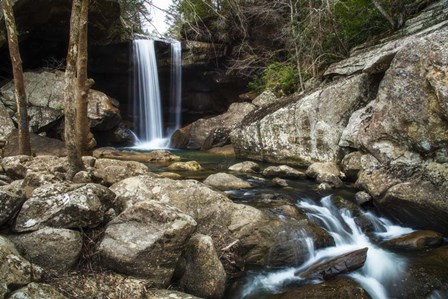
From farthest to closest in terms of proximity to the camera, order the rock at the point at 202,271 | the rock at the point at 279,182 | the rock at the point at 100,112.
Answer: the rock at the point at 100,112
the rock at the point at 279,182
the rock at the point at 202,271

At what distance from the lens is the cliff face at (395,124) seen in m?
5.71

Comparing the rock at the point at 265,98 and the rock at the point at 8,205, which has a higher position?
the rock at the point at 265,98

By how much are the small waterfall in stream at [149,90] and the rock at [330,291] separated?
543 inches

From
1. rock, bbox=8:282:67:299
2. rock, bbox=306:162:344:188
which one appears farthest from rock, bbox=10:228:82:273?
rock, bbox=306:162:344:188

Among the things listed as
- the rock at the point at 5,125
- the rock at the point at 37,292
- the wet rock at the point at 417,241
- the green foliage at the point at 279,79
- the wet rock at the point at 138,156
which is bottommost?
the wet rock at the point at 417,241

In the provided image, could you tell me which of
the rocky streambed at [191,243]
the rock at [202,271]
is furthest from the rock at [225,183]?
the rock at [202,271]

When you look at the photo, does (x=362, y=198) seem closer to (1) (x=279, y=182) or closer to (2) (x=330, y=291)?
(1) (x=279, y=182)

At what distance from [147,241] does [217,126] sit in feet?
37.5

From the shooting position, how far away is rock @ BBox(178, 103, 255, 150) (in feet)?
47.6

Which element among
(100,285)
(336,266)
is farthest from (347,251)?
(100,285)

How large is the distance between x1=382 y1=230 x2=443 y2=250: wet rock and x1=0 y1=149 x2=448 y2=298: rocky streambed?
0.01 m

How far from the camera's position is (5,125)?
12.0 m

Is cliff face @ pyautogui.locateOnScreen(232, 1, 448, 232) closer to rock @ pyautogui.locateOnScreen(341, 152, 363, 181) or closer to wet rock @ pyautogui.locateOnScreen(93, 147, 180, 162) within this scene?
rock @ pyautogui.locateOnScreen(341, 152, 363, 181)

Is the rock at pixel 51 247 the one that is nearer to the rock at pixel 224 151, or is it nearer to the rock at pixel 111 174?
the rock at pixel 111 174
